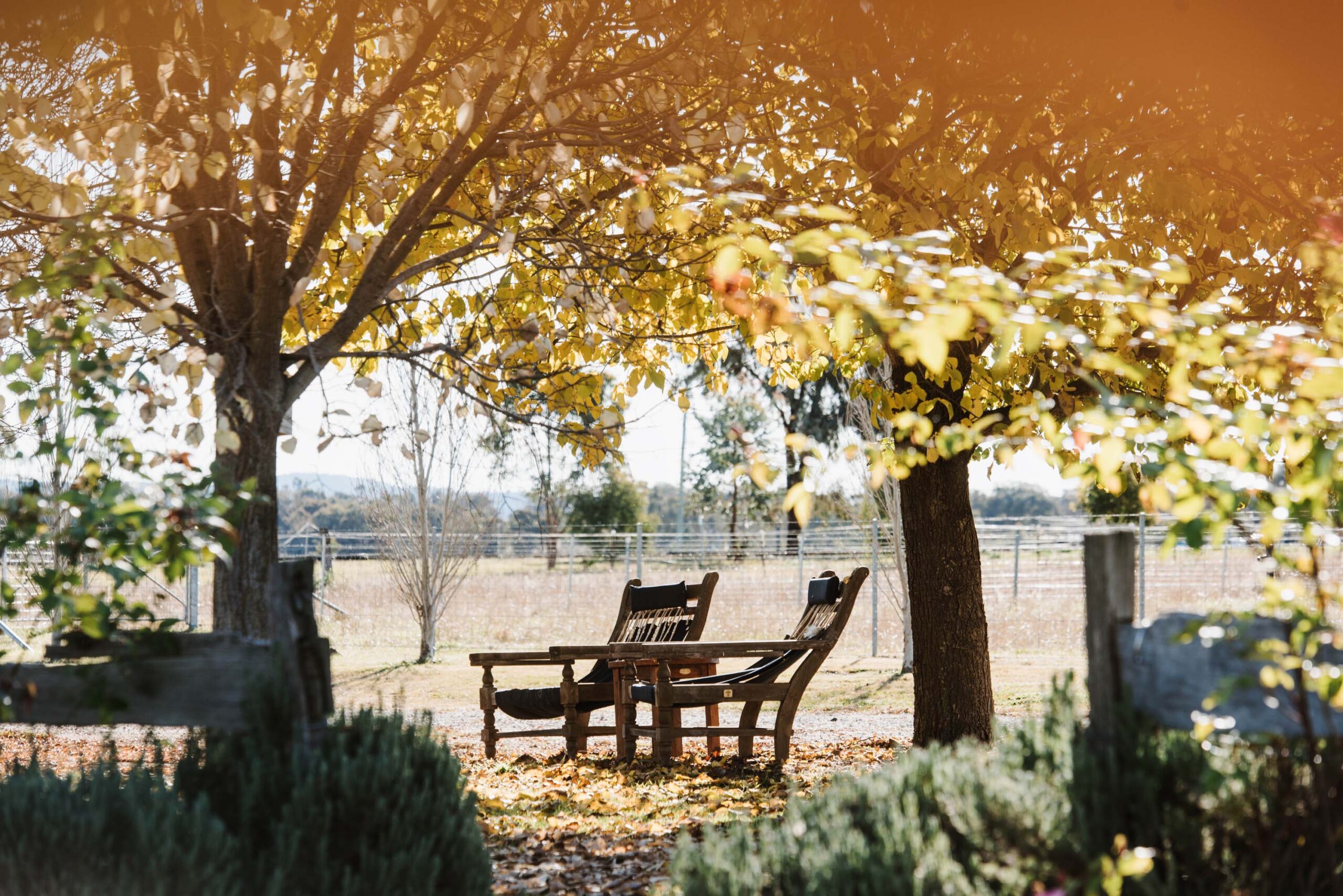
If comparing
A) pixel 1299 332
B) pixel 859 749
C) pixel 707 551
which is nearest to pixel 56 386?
pixel 1299 332

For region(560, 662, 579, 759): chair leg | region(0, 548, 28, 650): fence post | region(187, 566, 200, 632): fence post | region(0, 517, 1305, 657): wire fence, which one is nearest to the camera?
region(0, 548, 28, 650): fence post

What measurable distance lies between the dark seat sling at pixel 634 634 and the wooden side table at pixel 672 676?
0.71ft

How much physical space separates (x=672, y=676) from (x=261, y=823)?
4712mm

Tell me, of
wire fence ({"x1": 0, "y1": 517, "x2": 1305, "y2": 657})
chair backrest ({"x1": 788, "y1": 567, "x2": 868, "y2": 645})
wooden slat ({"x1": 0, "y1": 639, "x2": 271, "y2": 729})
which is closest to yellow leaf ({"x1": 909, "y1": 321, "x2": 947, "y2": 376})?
wooden slat ({"x1": 0, "y1": 639, "x2": 271, "y2": 729})

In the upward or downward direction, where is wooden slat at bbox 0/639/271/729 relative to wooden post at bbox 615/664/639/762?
upward

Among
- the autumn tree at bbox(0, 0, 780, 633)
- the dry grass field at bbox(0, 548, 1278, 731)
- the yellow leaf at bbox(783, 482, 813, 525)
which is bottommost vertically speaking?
the dry grass field at bbox(0, 548, 1278, 731)

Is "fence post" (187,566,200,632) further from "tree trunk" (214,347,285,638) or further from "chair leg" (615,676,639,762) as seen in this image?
"tree trunk" (214,347,285,638)

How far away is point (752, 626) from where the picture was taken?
17000mm

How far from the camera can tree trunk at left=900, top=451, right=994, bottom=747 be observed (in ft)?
Answer: 20.4

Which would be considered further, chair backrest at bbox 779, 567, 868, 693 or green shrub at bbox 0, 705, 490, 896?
chair backrest at bbox 779, 567, 868, 693

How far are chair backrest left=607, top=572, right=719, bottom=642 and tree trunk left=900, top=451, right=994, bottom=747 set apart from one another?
152 centimetres

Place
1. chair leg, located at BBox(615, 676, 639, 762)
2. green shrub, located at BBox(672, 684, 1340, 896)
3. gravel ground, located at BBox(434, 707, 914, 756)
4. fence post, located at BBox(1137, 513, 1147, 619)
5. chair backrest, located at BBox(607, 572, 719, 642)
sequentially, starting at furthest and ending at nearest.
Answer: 1. fence post, located at BBox(1137, 513, 1147, 619)
2. gravel ground, located at BBox(434, 707, 914, 756)
3. chair backrest, located at BBox(607, 572, 719, 642)
4. chair leg, located at BBox(615, 676, 639, 762)
5. green shrub, located at BBox(672, 684, 1340, 896)

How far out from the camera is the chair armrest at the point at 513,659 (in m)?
6.92

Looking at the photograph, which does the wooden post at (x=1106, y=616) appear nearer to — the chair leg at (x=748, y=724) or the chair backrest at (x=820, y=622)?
the chair backrest at (x=820, y=622)
